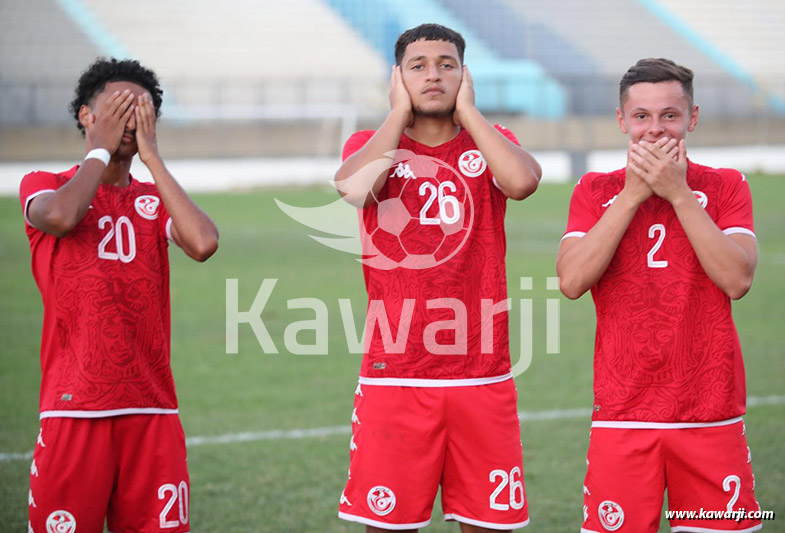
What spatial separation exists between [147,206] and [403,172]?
87cm

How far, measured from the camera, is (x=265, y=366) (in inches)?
331

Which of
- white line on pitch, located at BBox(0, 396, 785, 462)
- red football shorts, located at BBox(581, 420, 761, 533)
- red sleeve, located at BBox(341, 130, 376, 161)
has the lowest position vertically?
white line on pitch, located at BBox(0, 396, 785, 462)

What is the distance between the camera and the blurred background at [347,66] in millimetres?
28656

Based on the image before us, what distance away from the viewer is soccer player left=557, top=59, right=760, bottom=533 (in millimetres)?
→ 3021

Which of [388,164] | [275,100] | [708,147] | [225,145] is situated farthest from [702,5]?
[388,164]

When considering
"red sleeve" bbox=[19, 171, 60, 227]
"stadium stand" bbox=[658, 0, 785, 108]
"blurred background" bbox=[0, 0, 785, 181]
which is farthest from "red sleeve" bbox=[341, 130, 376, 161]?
"stadium stand" bbox=[658, 0, 785, 108]

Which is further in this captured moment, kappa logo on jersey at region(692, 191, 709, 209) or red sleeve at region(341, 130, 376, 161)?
red sleeve at region(341, 130, 376, 161)

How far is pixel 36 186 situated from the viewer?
3.37m

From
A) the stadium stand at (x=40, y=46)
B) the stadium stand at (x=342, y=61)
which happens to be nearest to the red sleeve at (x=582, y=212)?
the stadium stand at (x=342, y=61)

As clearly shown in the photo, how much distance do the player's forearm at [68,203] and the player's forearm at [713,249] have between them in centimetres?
181

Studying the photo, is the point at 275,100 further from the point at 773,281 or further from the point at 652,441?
the point at 652,441

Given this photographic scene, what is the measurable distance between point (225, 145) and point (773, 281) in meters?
18.8

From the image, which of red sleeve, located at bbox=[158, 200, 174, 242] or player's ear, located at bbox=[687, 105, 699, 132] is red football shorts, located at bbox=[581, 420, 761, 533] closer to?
player's ear, located at bbox=[687, 105, 699, 132]

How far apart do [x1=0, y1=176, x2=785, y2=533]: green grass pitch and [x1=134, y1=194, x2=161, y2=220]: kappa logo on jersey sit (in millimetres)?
1953
